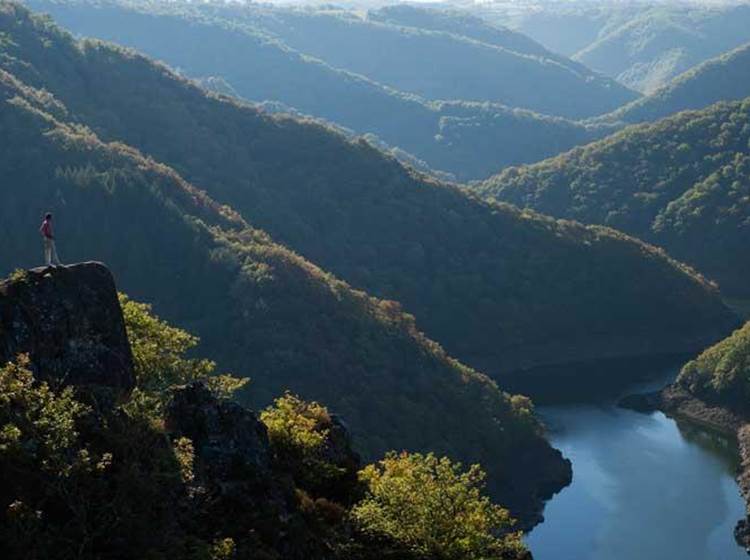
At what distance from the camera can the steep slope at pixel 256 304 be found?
4011 inches

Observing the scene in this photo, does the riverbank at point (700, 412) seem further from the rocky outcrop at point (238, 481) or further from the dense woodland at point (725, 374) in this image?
the rocky outcrop at point (238, 481)

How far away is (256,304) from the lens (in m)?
116

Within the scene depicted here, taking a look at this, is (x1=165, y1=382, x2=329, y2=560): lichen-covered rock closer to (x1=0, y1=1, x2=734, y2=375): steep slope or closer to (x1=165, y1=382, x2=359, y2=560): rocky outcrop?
(x1=165, y1=382, x2=359, y2=560): rocky outcrop

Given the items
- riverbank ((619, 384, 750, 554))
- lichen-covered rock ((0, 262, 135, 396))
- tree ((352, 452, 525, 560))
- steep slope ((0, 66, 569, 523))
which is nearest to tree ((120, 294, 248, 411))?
lichen-covered rock ((0, 262, 135, 396))

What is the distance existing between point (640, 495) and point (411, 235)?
77.7 m

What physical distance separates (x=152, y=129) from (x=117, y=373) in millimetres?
138068

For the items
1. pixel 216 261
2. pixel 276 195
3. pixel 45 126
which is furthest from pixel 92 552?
pixel 276 195

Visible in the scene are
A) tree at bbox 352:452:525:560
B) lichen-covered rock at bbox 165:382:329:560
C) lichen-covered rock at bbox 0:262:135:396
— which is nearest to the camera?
lichen-covered rock at bbox 165:382:329:560

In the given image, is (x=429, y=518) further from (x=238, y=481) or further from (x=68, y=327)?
(x=68, y=327)

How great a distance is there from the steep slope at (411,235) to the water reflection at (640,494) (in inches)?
1210

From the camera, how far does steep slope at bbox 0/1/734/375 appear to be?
152125mm

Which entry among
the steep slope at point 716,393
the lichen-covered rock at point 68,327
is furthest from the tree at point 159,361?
the steep slope at point 716,393

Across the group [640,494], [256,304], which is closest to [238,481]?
[640,494]

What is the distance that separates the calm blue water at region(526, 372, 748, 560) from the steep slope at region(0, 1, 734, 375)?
3118cm
